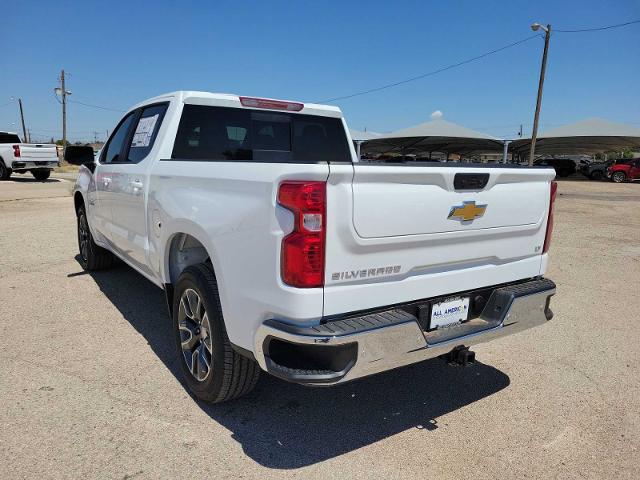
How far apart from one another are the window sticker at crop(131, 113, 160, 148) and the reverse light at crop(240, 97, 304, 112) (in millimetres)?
770

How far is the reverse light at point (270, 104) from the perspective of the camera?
4320 mm

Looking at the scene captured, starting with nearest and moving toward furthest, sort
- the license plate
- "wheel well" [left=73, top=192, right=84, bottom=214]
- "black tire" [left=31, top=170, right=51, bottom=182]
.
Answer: the license plate
"wheel well" [left=73, top=192, right=84, bottom=214]
"black tire" [left=31, top=170, right=51, bottom=182]

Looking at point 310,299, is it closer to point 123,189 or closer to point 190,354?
point 190,354

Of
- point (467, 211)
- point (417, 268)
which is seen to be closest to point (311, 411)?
point (417, 268)

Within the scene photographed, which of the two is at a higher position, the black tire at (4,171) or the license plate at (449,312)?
the license plate at (449,312)

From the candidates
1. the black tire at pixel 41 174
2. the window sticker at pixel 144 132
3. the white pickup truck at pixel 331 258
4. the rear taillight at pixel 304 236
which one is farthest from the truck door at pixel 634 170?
the rear taillight at pixel 304 236

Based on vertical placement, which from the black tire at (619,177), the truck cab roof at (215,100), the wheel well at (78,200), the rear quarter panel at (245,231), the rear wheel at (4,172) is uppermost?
the truck cab roof at (215,100)

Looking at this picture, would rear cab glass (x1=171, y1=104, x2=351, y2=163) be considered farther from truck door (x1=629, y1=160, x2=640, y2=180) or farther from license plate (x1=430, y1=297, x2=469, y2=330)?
truck door (x1=629, y1=160, x2=640, y2=180)

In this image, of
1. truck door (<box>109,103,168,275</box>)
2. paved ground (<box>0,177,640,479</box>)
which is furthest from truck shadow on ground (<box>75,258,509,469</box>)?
truck door (<box>109,103,168,275</box>)

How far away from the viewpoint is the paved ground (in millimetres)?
2564

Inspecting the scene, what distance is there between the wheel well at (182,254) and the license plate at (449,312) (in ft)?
4.79

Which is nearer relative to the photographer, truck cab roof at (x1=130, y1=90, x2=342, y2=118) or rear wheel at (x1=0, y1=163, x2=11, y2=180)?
truck cab roof at (x1=130, y1=90, x2=342, y2=118)

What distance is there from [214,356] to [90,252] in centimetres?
394

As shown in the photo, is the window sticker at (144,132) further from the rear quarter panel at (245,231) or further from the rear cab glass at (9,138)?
the rear cab glass at (9,138)
